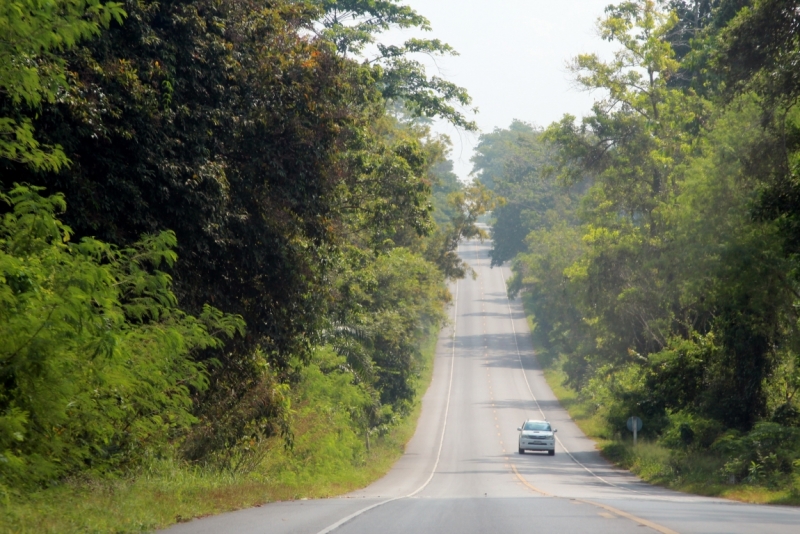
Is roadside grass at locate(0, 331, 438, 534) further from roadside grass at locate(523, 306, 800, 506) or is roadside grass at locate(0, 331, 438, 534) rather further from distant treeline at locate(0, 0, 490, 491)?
roadside grass at locate(523, 306, 800, 506)

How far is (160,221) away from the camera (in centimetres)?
1535

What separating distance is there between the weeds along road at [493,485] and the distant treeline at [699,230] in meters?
3.74

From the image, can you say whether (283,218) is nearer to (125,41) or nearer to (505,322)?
(125,41)

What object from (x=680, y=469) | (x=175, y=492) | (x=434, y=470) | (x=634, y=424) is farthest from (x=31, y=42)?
(x=634, y=424)

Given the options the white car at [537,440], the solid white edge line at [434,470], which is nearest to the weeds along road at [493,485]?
the solid white edge line at [434,470]

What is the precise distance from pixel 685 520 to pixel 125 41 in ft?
37.3

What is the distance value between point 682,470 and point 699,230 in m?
8.37

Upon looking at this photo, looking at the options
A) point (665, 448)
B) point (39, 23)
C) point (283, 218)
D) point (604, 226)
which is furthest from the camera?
point (604, 226)

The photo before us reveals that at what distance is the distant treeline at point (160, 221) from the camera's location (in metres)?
10.7

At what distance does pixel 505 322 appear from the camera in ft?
340

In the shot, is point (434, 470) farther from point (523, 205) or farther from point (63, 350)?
point (523, 205)

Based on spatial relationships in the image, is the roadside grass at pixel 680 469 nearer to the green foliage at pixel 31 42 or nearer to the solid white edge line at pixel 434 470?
the solid white edge line at pixel 434 470

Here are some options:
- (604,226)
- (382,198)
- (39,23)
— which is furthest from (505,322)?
(39,23)

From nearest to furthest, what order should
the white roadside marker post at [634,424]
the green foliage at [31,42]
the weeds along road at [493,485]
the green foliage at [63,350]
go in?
the green foliage at [31,42] < the green foliage at [63,350] < the weeds along road at [493,485] < the white roadside marker post at [634,424]
